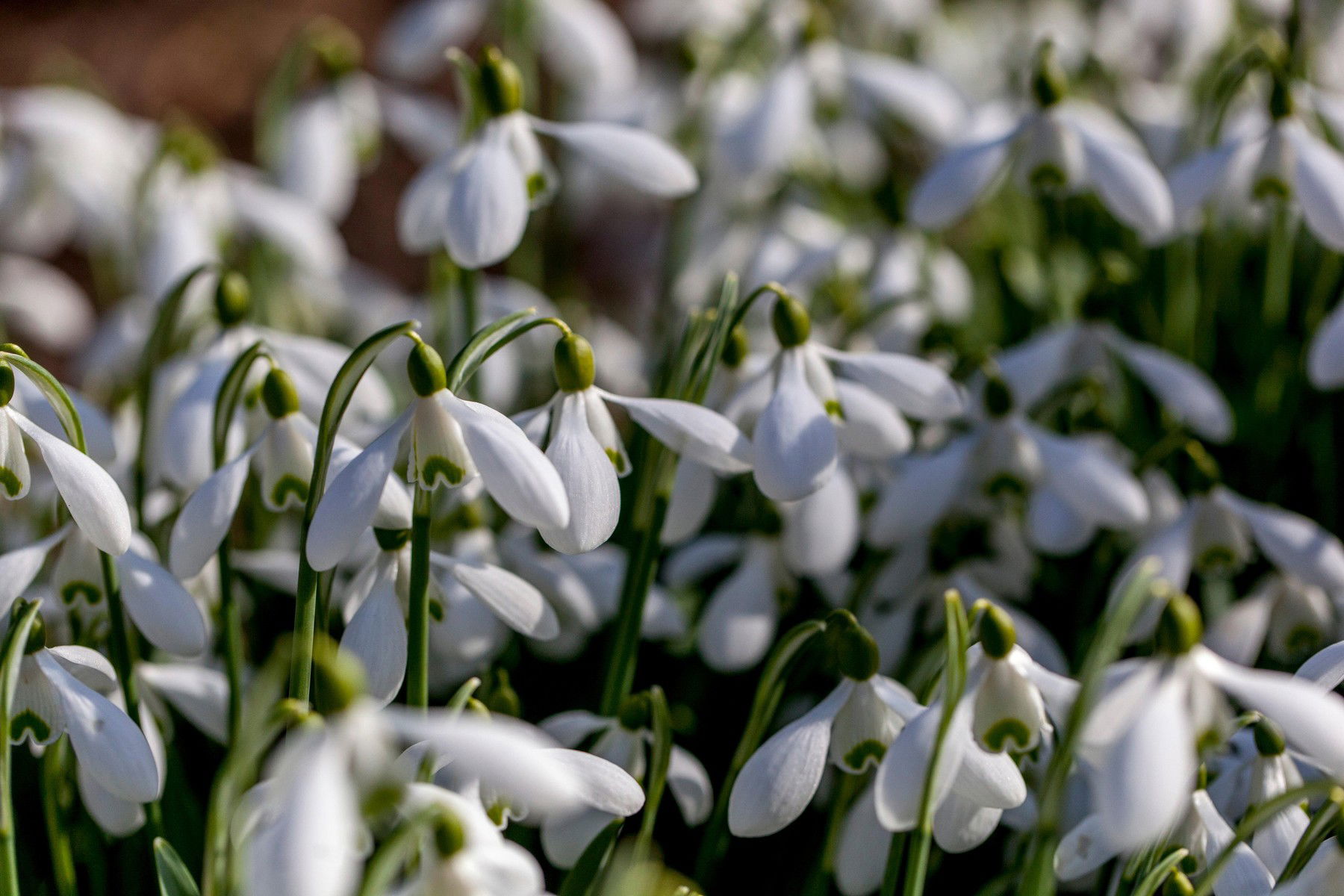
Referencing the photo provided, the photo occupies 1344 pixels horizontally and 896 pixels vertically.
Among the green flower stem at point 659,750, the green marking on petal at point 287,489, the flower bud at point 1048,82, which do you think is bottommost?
the green flower stem at point 659,750

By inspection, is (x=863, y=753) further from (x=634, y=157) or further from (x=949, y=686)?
(x=634, y=157)

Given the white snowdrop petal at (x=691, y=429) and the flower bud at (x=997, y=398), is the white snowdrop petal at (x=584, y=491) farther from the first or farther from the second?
the flower bud at (x=997, y=398)

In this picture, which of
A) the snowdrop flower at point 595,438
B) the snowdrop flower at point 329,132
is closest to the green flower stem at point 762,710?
the snowdrop flower at point 595,438

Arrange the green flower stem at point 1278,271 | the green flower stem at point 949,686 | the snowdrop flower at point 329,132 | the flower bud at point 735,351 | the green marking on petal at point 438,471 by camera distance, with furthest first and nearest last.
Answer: the snowdrop flower at point 329,132 → the green flower stem at point 1278,271 → the flower bud at point 735,351 → the green marking on petal at point 438,471 → the green flower stem at point 949,686

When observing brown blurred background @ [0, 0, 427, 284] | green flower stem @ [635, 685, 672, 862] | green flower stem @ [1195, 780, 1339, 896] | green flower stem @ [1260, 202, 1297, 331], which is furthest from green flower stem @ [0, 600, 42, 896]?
brown blurred background @ [0, 0, 427, 284]

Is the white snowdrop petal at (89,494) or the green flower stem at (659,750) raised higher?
the white snowdrop petal at (89,494)

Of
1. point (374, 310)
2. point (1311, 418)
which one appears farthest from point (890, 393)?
point (374, 310)
